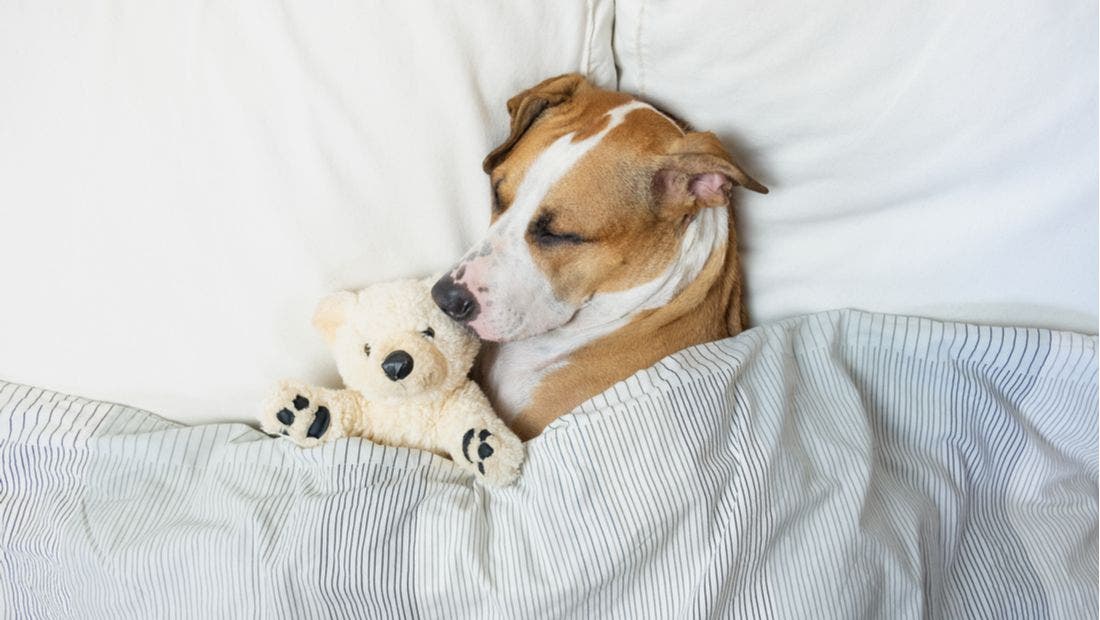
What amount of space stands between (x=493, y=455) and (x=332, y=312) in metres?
0.36

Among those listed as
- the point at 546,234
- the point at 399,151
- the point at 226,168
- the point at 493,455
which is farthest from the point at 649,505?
the point at 226,168

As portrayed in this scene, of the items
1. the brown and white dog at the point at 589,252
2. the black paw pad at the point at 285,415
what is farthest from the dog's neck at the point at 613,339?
the black paw pad at the point at 285,415

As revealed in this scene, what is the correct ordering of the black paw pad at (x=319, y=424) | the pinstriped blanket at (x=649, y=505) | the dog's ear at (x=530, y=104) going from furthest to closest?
the dog's ear at (x=530, y=104) < the black paw pad at (x=319, y=424) < the pinstriped blanket at (x=649, y=505)

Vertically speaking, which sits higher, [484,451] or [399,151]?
[399,151]

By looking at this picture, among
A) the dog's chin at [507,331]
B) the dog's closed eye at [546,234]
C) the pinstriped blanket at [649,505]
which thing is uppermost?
the dog's closed eye at [546,234]

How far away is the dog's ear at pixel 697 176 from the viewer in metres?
1.35

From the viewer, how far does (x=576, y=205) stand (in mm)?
1385

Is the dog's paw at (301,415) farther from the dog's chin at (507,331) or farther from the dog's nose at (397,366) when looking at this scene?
the dog's chin at (507,331)

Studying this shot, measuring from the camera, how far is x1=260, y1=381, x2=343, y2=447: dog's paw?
1290 millimetres

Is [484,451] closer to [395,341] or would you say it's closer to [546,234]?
[395,341]

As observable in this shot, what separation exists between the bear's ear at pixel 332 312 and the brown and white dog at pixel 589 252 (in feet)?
0.51

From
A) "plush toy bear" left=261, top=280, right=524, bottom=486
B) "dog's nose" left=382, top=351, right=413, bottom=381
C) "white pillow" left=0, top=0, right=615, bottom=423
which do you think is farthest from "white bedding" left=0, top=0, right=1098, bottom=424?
"dog's nose" left=382, top=351, right=413, bottom=381

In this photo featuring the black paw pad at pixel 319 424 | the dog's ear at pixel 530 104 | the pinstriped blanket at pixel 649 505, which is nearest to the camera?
the pinstriped blanket at pixel 649 505

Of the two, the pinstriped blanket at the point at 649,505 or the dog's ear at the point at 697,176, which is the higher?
the dog's ear at the point at 697,176
